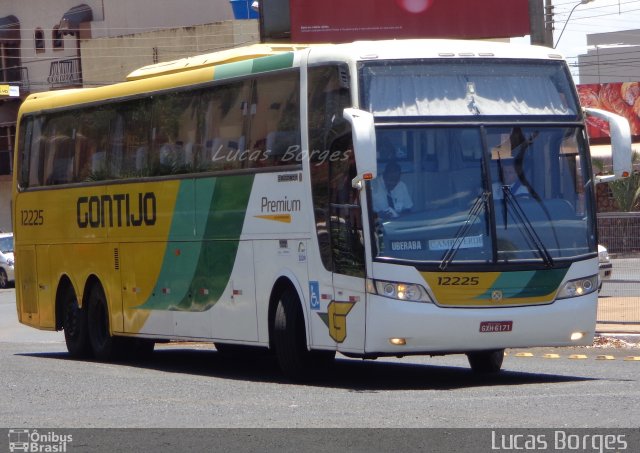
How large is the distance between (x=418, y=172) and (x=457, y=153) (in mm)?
492

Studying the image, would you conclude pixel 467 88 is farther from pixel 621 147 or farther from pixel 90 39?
pixel 90 39

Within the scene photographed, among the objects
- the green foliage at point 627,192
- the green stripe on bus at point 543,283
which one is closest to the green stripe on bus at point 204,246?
the green stripe on bus at point 543,283

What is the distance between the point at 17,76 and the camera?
53.6 m

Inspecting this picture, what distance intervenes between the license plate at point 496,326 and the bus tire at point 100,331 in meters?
7.01

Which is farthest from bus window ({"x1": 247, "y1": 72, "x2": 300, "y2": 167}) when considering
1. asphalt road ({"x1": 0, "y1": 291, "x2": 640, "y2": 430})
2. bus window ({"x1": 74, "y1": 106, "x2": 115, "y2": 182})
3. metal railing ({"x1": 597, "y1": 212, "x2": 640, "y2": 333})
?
metal railing ({"x1": 597, "y1": 212, "x2": 640, "y2": 333})

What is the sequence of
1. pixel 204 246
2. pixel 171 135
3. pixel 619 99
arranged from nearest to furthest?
pixel 204 246
pixel 171 135
pixel 619 99

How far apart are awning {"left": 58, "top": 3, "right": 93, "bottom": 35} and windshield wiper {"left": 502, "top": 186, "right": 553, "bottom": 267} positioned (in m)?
39.5

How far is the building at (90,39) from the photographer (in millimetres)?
44438

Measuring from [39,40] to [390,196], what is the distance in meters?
42.6

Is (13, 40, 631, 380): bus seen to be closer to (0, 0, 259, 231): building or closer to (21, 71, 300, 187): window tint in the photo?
(21, 71, 300, 187): window tint

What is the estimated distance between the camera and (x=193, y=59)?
16203 mm

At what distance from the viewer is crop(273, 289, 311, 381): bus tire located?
1358cm
